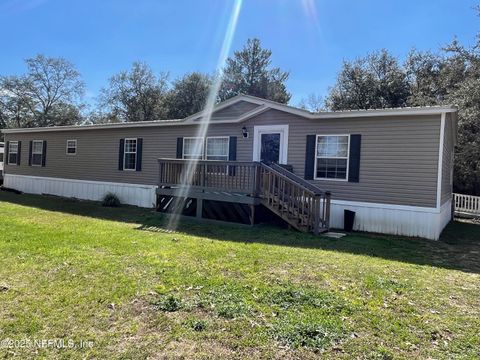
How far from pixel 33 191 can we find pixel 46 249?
14.1m

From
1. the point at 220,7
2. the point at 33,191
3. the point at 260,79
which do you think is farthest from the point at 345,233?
the point at 260,79

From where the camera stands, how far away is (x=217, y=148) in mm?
12414

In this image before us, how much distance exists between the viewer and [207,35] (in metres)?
19.5

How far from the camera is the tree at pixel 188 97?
31812mm

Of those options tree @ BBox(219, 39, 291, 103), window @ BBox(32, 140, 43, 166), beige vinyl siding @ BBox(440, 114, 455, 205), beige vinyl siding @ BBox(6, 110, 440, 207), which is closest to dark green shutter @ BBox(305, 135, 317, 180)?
beige vinyl siding @ BBox(6, 110, 440, 207)

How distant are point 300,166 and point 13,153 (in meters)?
16.1

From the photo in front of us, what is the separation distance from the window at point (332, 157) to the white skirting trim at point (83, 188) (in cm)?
631

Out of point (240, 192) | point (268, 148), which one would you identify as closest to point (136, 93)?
point (268, 148)

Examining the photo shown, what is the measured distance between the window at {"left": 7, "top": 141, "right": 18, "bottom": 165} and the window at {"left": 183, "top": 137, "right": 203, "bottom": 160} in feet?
37.2

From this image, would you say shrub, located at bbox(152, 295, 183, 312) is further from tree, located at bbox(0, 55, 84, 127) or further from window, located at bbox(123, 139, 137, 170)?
tree, located at bbox(0, 55, 84, 127)

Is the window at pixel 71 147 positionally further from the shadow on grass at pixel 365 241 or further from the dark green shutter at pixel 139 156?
the shadow on grass at pixel 365 241

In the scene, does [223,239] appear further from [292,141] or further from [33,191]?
[33,191]

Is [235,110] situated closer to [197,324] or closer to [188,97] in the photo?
[197,324]

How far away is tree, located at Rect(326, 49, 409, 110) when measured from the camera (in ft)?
81.4
